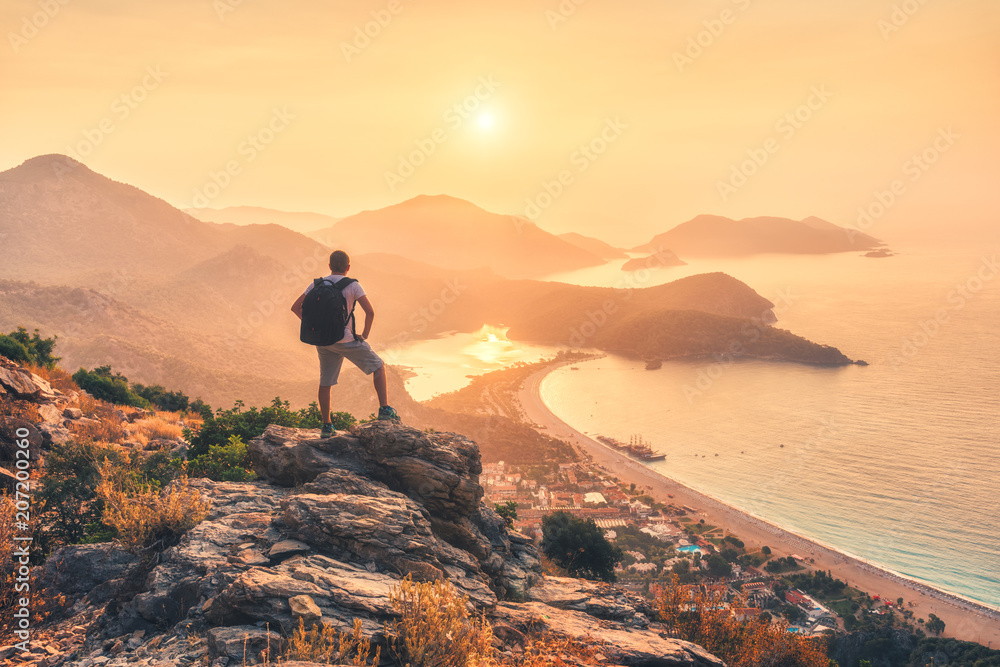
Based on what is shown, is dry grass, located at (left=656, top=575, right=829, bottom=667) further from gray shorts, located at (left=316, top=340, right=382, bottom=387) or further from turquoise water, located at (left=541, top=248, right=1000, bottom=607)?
turquoise water, located at (left=541, top=248, right=1000, bottom=607)

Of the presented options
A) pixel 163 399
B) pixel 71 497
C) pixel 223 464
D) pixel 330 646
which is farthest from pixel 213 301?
pixel 330 646

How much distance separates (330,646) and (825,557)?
168ft

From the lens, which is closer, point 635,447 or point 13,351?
point 13,351

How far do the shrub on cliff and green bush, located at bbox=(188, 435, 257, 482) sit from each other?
11.0m

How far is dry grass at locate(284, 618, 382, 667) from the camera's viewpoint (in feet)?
15.8

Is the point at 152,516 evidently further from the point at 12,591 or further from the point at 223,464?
the point at 223,464

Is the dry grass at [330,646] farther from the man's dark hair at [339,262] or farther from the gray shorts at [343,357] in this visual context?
the man's dark hair at [339,262]

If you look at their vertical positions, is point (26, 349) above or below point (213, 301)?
below

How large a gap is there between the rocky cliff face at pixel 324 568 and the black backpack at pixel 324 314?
1891mm

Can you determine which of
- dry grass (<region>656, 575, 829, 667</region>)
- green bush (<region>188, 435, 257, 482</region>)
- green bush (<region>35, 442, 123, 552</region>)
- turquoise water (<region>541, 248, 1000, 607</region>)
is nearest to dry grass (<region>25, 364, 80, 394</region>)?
green bush (<region>35, 442, 123, 552</region>)

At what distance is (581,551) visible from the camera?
1809 cm

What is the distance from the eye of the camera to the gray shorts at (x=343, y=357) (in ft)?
28.1

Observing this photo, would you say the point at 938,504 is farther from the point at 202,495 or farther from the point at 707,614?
the point at 202,495

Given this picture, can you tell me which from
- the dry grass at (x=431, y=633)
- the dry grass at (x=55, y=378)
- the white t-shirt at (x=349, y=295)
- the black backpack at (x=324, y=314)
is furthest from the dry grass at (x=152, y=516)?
the dry grass at (x=55, y=378)
